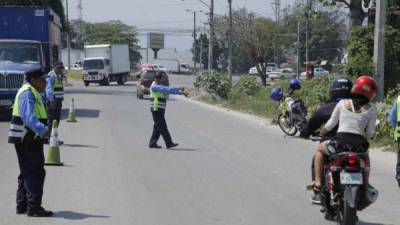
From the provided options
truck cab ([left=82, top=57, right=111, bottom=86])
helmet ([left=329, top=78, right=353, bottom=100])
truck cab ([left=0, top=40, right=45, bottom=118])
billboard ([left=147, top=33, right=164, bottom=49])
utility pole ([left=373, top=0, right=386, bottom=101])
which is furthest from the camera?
billboard ([left=147, top=33, right=164, bottom=49])

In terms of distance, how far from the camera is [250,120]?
88.9 ft

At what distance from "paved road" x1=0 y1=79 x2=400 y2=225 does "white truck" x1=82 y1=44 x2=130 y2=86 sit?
43095 mm

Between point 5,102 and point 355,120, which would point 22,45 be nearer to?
point 5,102

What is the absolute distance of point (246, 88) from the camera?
126ft

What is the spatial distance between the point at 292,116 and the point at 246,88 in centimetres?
1807

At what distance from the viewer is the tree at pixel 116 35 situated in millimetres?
127938

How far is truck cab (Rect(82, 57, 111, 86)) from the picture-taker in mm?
63312

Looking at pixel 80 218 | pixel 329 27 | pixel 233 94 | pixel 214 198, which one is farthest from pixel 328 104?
pixel 329 27

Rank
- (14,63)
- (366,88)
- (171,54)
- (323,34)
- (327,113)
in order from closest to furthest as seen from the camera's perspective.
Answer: (366,88) → (327,113) → (14,63) → (323,34) → (171,54)

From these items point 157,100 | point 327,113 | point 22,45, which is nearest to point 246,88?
point 22,45

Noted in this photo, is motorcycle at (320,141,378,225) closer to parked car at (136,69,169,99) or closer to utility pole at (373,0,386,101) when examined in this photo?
utility pole at (373,0,386,101)

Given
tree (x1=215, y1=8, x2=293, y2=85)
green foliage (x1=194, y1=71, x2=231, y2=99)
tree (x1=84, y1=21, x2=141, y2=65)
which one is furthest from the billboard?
green foliage (x1=194, y1=71, x2=231, y2=99)

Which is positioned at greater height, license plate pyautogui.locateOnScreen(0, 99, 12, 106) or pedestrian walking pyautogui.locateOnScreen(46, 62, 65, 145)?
pedestrian walking pyautogui.locateOnScreen(46, 62, 65, 145)

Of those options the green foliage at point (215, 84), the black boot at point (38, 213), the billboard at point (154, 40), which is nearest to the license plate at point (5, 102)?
the black boot at point (38, 213)
